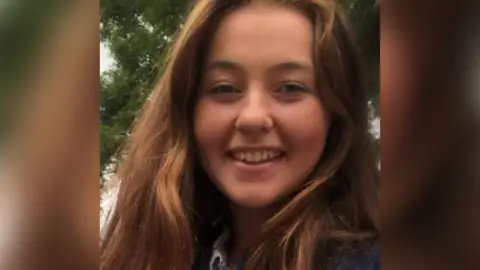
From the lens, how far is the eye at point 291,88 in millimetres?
806

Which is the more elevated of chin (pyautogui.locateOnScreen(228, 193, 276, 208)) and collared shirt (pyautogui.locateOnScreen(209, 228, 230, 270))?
chin (pyautogui.locateOnScreen(228, 193, 276, 208))

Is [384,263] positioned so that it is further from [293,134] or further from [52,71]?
[52,71]

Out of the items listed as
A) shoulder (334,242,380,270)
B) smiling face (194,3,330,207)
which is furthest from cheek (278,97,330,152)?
shoulder (334,242,380,270)

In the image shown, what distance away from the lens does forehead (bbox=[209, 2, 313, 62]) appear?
80cm

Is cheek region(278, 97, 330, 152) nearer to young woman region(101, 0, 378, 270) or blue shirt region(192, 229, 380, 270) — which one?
young woman region(101, 0, 378, 270)

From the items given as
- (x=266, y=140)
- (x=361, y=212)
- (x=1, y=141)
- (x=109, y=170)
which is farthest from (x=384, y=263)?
(x=1, y=141)

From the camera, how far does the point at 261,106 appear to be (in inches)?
31.7

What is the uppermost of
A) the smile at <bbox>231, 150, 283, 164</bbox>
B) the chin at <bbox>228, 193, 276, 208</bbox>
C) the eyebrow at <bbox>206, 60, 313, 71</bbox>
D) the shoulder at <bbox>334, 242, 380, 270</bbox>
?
the eyebrow at <bbox>206, 60, 313, 71</bbox>

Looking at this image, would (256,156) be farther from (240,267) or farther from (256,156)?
(240,267)

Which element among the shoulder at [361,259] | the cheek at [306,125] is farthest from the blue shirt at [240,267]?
the cheek at [306,125]

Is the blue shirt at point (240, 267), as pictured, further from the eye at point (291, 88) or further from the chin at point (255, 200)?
the eye at point (291, 88)

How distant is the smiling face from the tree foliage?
50 mm

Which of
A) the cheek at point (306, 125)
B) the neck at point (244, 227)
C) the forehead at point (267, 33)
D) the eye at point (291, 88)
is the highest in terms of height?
the forehead at point (267, 33)

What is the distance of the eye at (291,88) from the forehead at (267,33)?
1.0 inches
